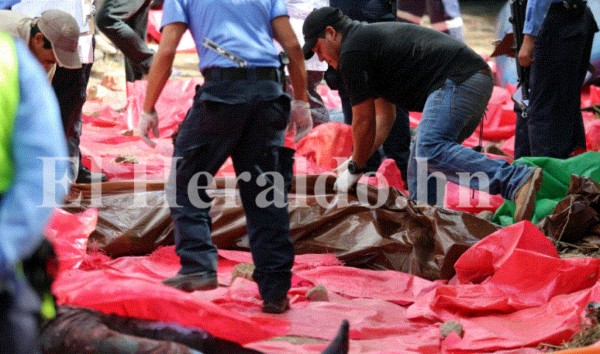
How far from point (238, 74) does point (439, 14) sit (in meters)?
6.32

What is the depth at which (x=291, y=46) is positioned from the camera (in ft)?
14.1

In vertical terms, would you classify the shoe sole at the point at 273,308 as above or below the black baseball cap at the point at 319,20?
below

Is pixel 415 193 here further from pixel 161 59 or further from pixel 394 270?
pixel 161 59

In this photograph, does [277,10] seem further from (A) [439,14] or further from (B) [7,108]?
(A) [439,14]

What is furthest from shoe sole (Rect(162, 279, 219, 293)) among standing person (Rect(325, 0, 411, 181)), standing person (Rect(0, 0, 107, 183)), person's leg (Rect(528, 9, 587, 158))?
person's leg (Rect(528, 9, 587, 158))

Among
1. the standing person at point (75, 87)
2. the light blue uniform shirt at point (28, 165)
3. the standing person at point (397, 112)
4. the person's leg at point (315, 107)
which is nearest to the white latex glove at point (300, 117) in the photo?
the standing person at point (75, 87)

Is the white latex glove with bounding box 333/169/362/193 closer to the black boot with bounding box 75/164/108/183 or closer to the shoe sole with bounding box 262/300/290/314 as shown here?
the shoe sole with bounding box 262/300/290/314

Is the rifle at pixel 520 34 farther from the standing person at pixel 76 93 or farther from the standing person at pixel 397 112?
the standing person at pixel 76 93

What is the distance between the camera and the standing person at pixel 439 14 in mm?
10195

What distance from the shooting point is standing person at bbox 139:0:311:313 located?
425 centimetres

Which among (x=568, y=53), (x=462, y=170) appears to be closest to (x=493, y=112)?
(x=568, y=53)

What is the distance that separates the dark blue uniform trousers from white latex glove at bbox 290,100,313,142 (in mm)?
151

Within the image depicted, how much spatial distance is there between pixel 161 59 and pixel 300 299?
123 cm

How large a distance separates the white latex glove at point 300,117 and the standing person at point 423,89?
791mm
